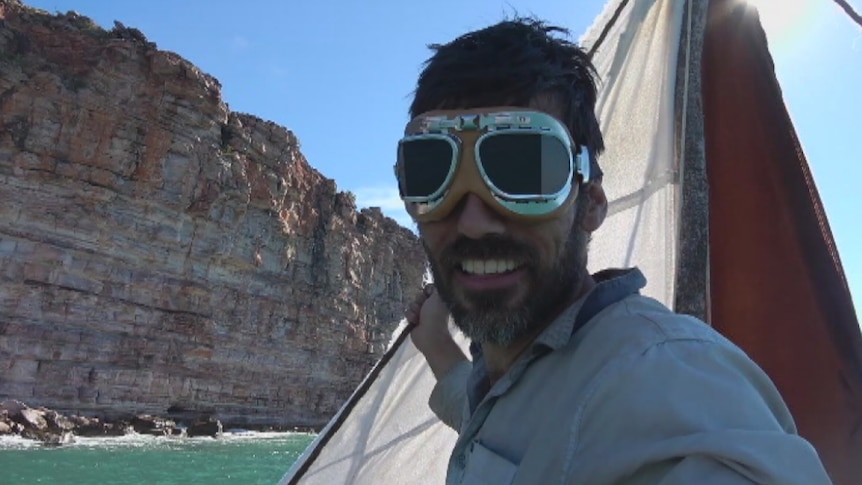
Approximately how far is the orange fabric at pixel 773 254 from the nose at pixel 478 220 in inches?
41.1

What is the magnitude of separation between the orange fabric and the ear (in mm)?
842

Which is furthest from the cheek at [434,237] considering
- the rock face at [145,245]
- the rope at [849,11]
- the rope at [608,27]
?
the rock face at [145,245]

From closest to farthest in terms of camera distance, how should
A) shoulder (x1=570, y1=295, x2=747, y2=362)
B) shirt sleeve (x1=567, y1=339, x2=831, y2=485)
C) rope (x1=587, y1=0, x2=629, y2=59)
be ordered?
shirt sleeve (x1=567, y1=339, x2=831, y2=485)
shoulder (x1=570, y1=295, x2=747, y2=362)
rope (x1=587, y1=0, x2=629, y2=59)

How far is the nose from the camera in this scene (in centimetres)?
107

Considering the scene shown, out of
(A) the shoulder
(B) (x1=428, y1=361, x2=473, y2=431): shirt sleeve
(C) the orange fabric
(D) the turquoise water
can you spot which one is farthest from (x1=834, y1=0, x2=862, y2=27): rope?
(D) the turquoise water

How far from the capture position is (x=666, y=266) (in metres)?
2.09

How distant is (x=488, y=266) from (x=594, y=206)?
0.24 metres

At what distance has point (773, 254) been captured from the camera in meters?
1.89

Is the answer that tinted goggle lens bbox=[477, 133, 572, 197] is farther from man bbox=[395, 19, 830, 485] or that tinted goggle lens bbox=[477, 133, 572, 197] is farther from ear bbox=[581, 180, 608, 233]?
ear bbox=[581, 180, 608, 233]

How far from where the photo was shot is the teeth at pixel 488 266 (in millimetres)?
1074

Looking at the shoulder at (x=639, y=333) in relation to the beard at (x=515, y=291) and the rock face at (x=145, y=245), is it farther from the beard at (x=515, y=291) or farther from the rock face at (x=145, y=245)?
the rock face at (x=145, y=245)

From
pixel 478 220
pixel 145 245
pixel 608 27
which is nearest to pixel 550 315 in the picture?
pixel 478 220

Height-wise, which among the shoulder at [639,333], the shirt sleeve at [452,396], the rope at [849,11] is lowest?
the shirt sleeve at [452,396]

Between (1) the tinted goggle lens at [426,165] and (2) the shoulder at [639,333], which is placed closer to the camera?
(2) the shoulder at [639,333]
